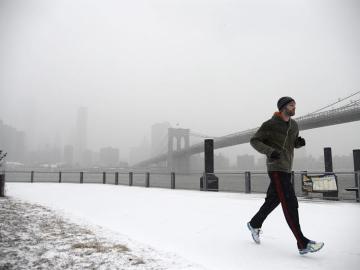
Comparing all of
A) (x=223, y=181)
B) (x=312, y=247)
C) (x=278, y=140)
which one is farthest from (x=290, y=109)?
(x=223, y=181)

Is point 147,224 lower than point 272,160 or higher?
lower

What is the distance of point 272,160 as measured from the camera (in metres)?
3.16

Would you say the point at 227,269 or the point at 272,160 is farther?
the point at 272,160

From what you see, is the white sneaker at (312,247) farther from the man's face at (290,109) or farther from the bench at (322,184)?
the bench at (322,184)

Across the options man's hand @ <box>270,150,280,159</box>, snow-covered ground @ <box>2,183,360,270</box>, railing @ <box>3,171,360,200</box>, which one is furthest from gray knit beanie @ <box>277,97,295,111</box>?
railing @ <box>3,171,360,200</box>

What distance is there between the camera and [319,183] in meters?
9.34

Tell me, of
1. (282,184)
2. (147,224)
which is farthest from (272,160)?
(147,224)

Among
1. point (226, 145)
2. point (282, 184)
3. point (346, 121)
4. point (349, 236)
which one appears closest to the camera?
point (282, 184)

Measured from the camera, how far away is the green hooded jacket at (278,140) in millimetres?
3146

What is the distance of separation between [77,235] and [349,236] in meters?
3.24

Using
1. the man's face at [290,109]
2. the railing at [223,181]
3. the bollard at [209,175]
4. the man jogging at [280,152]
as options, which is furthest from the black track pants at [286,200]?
the bollard at [209,175]

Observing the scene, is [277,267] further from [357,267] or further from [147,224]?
[147,224]

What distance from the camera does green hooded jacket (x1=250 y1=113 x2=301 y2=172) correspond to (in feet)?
10.3

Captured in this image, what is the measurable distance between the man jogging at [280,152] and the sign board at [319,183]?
6.71 m
